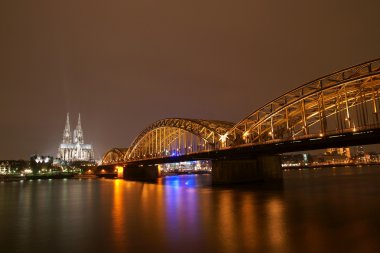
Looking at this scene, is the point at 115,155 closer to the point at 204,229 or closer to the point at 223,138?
the point at 223,138

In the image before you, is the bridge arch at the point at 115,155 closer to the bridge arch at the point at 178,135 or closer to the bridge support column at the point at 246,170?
the bridge arch at the point at 178,135

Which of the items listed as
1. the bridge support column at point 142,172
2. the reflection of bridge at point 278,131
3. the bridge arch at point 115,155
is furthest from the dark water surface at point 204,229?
the bridge arch at point 115,155

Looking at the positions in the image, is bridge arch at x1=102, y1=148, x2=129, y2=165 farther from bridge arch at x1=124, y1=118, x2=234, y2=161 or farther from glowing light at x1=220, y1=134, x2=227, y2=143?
glowing light at x1=220, y1=134, x2=227, y2=143

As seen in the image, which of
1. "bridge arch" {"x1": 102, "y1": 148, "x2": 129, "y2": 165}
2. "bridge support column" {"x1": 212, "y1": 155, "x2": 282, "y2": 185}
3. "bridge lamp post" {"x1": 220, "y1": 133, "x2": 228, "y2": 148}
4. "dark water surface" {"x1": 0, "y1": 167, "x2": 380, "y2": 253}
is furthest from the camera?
"bridge arch" {"x1": 102, "y1": 148, "x2": 129, "y2": 165}

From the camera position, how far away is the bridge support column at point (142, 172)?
12812 cm

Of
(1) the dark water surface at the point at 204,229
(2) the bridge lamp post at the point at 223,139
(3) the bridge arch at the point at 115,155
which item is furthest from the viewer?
(3) the bridge arch at the point at 115,155

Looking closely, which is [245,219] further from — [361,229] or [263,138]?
[263,138]

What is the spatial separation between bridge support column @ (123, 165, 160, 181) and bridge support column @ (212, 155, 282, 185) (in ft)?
197

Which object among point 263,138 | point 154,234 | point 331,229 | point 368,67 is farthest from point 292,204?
point 263,138

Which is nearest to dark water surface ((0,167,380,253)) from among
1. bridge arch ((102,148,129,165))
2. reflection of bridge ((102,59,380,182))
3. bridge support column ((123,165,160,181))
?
reflection of bridge ((102,59,380,182))

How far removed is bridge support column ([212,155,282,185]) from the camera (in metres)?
69.5

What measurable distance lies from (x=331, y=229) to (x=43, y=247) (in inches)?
741

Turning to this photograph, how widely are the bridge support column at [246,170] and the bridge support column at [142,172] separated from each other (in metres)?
60.0

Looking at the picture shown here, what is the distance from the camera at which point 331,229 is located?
22672 mm
